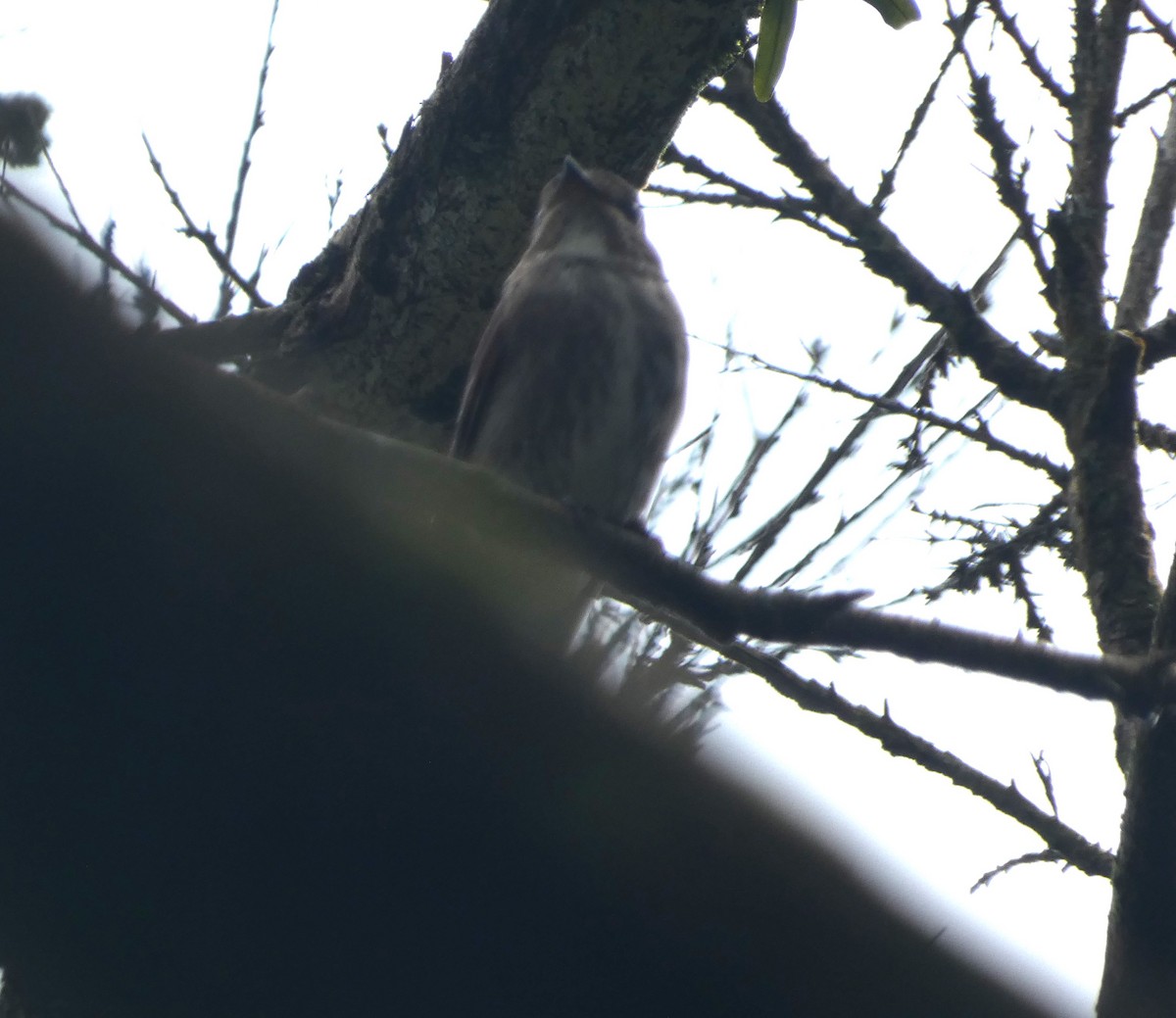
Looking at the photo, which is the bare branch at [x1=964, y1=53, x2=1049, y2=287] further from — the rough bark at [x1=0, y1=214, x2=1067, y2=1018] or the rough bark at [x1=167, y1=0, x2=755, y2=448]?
the rough bark at [x1=0, y1=214, x2=1067, y2=1018]

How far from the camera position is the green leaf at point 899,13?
265 centimetres

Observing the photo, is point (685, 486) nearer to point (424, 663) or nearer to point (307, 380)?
point (307, 380)

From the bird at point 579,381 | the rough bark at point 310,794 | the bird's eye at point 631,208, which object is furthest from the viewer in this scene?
the bird's eye at point 631,208

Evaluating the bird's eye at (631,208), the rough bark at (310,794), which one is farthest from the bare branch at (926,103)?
the rough bark at (310,794)

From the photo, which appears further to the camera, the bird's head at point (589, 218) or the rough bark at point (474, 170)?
the bird's head at point (589, 218)

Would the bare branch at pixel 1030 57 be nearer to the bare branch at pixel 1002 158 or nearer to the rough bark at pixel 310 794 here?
the bare branch at pixel 1002 158

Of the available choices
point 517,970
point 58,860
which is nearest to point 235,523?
point 58,860

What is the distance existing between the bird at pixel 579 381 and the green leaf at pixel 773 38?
0.88 m

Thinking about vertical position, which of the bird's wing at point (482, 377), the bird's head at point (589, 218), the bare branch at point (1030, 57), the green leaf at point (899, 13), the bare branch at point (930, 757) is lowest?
the bare branch at point (930, 757)

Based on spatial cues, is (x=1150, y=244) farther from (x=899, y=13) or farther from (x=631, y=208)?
(x=631, y=208)

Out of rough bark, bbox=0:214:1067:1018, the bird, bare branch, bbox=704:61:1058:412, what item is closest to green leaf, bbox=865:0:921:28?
bare branch, bbox=704:61:1058:412

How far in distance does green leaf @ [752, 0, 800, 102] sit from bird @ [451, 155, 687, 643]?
88cm

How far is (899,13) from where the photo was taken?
2.65 m

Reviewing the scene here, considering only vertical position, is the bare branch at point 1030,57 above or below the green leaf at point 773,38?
above
